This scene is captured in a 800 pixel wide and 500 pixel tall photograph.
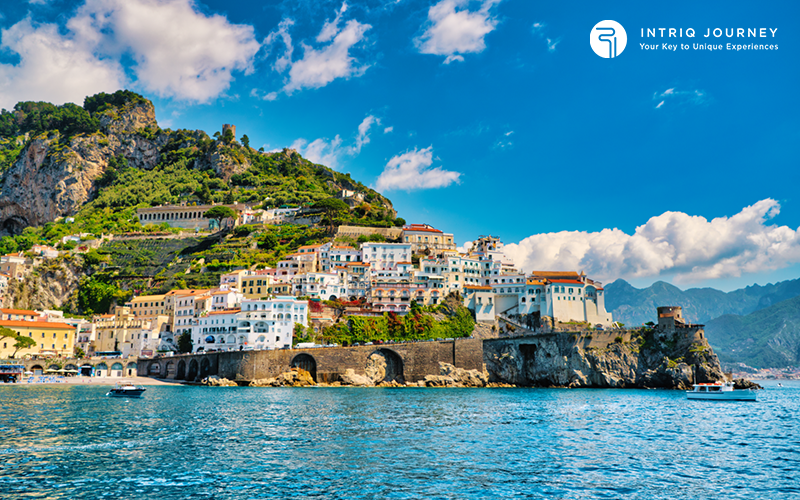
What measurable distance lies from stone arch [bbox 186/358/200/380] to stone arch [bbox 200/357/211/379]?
0.57m

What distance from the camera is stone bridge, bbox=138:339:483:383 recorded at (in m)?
61.7

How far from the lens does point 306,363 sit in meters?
63.5

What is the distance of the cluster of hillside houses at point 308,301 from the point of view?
68.3m

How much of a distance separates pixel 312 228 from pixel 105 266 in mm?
34209

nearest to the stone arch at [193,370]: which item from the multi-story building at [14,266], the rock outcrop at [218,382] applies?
the rock outcrop at [218,382]

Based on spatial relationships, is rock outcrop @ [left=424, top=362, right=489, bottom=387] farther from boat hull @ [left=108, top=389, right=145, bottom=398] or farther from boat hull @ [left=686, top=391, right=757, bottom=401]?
boat hull @ [left=108, top=389, right=145, bottom=398]

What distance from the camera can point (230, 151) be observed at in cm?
13438

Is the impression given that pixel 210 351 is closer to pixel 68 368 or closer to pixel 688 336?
pixel 68 368

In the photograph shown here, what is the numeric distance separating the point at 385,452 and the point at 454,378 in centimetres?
4435

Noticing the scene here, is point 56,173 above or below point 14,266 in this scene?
above

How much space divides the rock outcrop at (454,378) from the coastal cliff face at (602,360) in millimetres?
2572

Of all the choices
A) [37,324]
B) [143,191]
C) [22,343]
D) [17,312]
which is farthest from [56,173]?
[22,343]

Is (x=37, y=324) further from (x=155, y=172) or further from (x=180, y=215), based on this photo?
(x=155, y=172)

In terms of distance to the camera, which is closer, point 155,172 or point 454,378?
point 454,378
